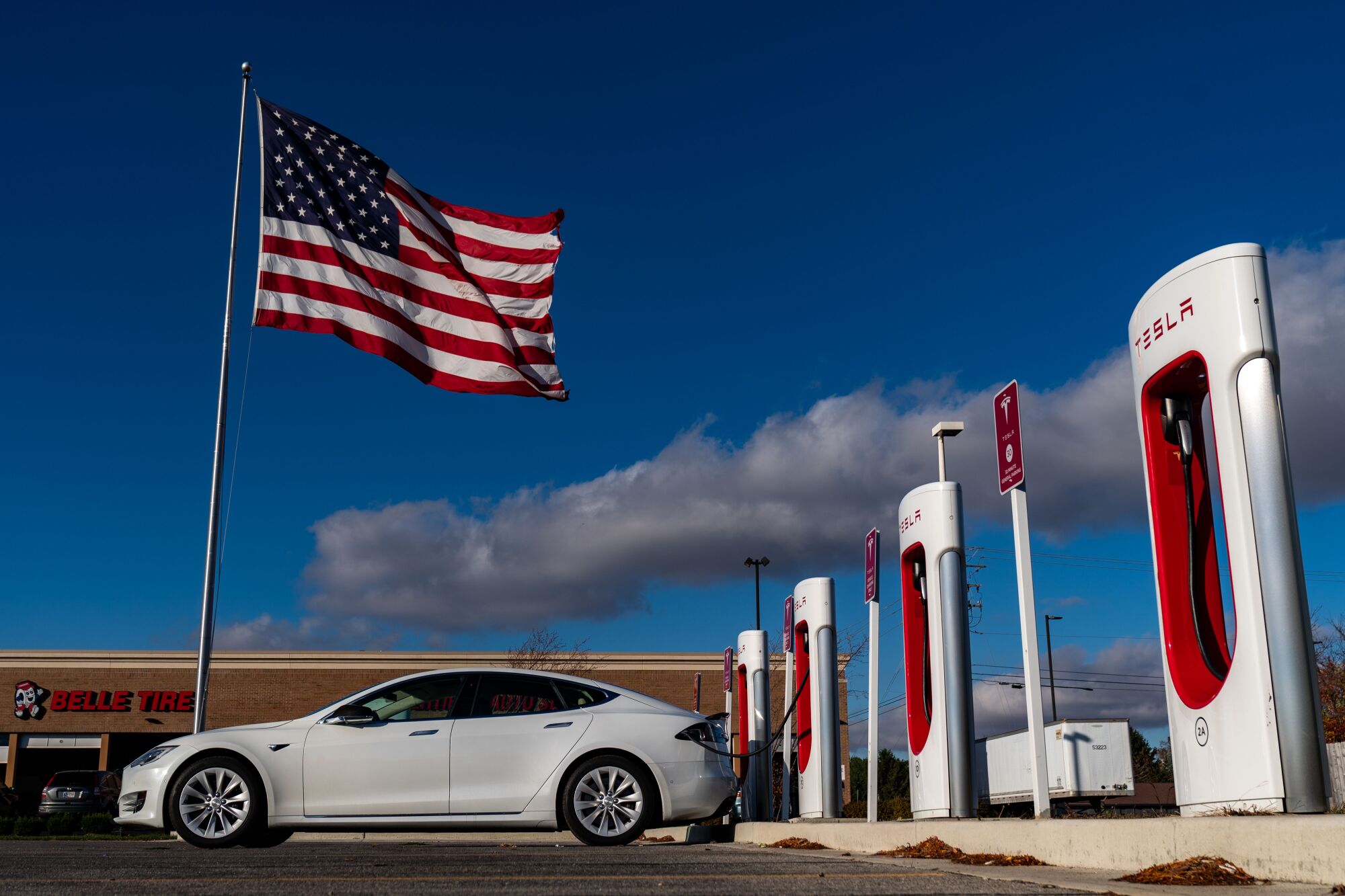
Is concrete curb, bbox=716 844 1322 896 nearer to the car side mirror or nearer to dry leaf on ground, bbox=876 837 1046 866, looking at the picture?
dry leaf on ground, bbox=876 837 1046 866

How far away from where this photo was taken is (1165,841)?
18.7 ft

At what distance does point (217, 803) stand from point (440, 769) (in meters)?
1.66

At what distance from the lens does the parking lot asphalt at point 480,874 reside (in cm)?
494

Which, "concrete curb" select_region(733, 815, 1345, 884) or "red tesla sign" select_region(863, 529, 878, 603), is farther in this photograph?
"red tesla sign" select_region(863, 529, 878, 603)

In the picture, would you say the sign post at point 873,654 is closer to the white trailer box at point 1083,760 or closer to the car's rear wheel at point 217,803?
the car's rear wheel at point 217,803

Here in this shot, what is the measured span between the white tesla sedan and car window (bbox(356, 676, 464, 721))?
1cm

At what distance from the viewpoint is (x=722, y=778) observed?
981 cm

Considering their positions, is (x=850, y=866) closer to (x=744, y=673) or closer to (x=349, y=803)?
(x=349, y=803)

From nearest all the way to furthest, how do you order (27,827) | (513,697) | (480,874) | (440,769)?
(480,874), (440,769), (513,697), (27,827)

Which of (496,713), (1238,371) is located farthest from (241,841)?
(1238,371)

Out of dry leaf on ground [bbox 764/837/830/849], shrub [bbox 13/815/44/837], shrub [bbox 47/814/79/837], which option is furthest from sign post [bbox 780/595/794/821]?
shrub [bbox 47/814/79/837]

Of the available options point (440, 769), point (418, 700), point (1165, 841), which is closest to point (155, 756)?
point (418, 700)

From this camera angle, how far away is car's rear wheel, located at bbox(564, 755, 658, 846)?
9.30 m

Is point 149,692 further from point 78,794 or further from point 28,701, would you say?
point 78,794
